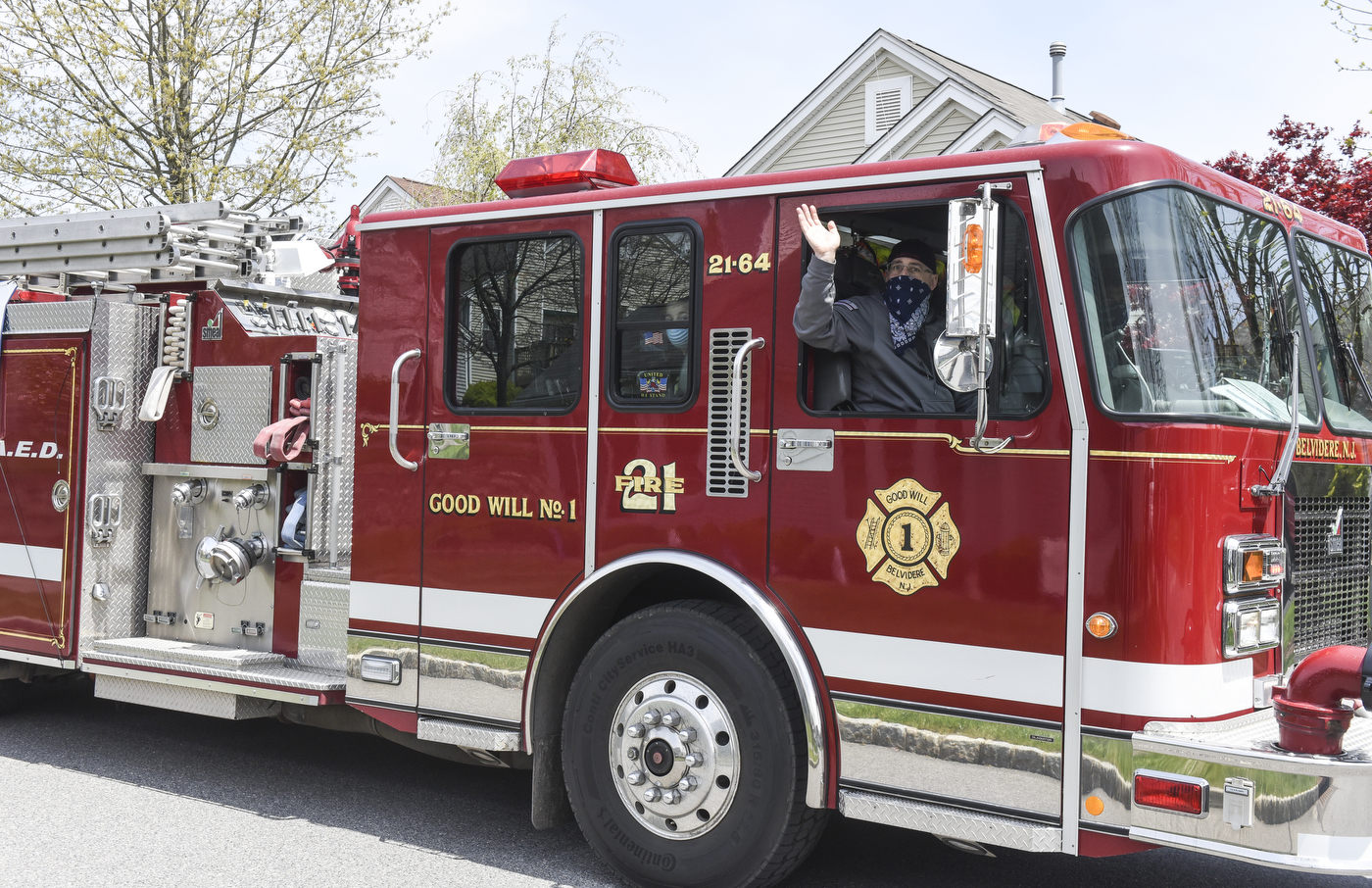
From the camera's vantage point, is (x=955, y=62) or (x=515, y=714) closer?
(x=515, y=714)

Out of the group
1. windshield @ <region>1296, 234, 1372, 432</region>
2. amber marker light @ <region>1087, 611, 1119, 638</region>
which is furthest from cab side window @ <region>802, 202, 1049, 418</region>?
windshield @ <region>1296, 234, 1372, 432</region>

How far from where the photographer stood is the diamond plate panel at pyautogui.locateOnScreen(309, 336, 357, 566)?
19.3 feet

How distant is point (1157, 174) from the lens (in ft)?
12.5

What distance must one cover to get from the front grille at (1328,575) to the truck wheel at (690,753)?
172 centimetres

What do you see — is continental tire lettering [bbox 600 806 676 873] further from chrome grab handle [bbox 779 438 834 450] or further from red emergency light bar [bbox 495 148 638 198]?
red emergency light bar [bbox 495 148 638 198]

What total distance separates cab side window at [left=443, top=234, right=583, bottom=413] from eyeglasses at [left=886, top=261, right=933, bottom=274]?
1.25 metres

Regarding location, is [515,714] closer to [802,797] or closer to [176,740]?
[802,797]

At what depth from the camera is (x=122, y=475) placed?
253 inches

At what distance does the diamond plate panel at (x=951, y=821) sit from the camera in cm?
372

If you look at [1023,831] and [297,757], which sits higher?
[1023,831]

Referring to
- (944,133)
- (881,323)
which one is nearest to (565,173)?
(881,323)

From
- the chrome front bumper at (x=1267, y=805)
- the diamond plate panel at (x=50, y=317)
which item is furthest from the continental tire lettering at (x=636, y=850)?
the diamond plate panel at (x=50, y=317)

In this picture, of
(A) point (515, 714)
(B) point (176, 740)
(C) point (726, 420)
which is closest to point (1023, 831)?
(C) point (726, 420)

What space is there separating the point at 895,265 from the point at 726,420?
81cm
